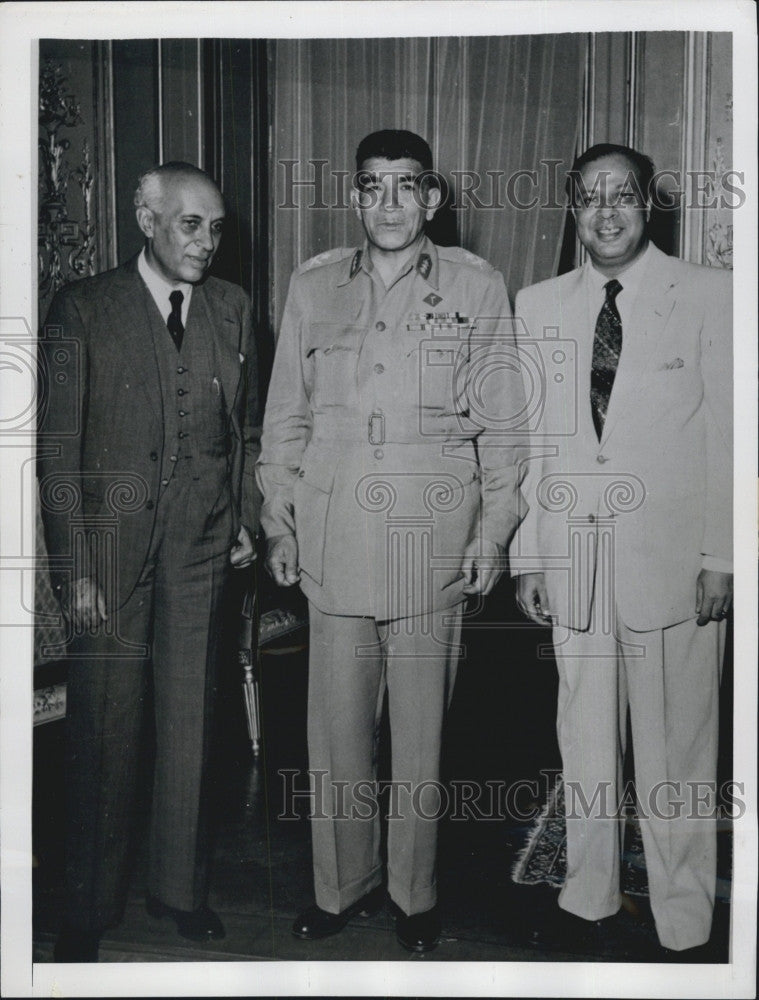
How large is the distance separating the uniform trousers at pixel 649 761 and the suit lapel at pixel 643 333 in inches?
18.4

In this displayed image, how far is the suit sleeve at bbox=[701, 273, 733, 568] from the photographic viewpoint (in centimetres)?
251

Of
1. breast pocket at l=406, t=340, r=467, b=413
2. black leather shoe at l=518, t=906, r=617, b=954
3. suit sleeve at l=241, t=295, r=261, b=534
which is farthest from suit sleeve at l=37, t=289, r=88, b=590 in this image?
black leather shoe at l=518, t=906, r=617, b=954

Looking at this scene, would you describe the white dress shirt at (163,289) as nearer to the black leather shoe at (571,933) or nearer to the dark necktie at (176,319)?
the dark necktie at (176,319)

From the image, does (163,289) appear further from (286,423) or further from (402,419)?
(402,419)

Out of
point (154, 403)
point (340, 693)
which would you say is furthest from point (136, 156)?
point (340, 693)

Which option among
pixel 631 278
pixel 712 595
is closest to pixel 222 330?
pixel 631 278

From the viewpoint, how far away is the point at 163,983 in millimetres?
2553

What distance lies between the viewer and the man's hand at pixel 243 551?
100 inches

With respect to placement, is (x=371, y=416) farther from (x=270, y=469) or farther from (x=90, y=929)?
(x=90, y=929)

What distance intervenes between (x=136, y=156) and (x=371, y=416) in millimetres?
739

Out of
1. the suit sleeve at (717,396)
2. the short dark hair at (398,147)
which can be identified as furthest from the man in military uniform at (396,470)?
the suit sleeve at (717,396)

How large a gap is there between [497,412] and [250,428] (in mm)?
524

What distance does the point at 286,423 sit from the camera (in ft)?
8.27

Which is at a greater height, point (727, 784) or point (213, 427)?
point (213, 427)
